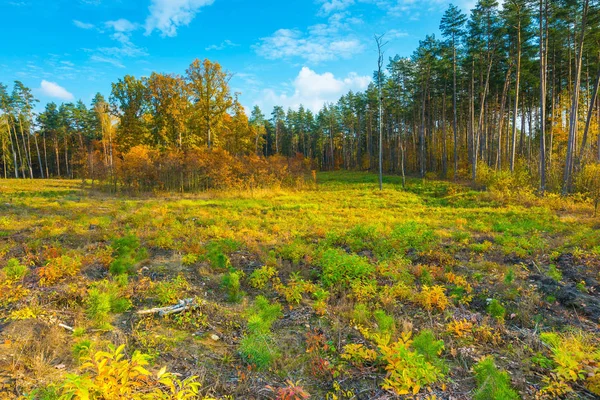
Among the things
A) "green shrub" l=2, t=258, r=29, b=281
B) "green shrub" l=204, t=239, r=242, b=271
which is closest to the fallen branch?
"green shrub" l=204, t=239, r=242, b=271

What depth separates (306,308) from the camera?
4734 millimetres

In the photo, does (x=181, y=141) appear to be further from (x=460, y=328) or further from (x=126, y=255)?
(x=460, y=328)

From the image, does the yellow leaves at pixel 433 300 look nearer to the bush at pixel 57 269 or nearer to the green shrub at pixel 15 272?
the bush at pixel 57 269

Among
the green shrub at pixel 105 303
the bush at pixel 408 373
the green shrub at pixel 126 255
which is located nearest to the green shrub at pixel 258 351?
the bush at pixel 408 373

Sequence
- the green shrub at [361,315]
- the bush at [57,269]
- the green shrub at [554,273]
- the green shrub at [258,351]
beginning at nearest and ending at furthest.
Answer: the green shrub at [258,351] < the green shrub at [361,315] < the bush at [57,269] < the green shrub at [554,273]

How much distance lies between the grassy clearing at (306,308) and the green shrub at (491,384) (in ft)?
0.07

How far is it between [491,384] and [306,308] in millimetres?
2614

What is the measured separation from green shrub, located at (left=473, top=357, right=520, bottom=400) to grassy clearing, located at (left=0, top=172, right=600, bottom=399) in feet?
0.07

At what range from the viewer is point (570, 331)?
12.5ft

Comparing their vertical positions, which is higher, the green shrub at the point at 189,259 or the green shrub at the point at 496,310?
the green shrub at the point at 189,259

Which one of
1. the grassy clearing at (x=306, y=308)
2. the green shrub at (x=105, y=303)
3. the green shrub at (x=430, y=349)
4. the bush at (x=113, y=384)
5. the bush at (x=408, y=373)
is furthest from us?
the green shrub at (x=105, y=303)

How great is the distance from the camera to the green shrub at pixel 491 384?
262 cm

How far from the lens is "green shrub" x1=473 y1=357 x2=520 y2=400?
8.61 ft

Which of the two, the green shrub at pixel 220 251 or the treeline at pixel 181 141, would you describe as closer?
the green shrub at pixel 220 251
